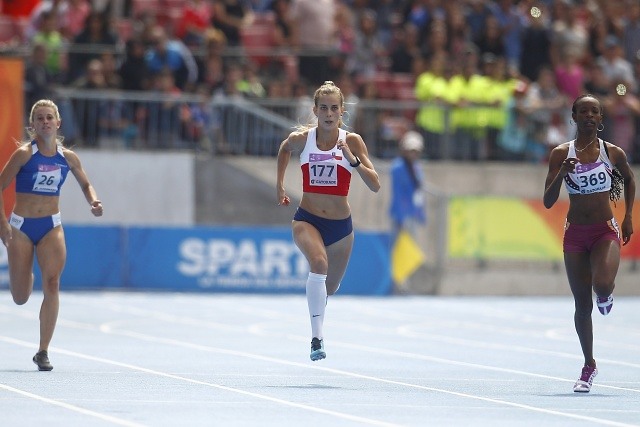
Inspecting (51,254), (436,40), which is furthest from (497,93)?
(51,254)

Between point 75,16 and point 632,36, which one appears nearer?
point 75,16

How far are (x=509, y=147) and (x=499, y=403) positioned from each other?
16.9 m

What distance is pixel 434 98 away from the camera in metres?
26.8

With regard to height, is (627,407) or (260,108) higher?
(260,108)

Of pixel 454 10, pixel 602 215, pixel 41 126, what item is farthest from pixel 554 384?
pixel 454 10

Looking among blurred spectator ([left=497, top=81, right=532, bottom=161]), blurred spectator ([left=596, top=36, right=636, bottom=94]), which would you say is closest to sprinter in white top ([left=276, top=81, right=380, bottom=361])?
blurred spectator ([left=497, top=81, right=532, bottom=161])

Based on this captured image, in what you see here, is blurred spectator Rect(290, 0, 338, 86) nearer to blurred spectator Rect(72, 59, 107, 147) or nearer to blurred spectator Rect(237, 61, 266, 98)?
blurred spectator Rect(237, 61, 266, 98)

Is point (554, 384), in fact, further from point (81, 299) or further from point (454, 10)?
point (454, 10)

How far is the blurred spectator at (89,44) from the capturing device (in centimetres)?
2545

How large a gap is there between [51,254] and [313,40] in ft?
48.0

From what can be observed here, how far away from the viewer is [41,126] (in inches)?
516

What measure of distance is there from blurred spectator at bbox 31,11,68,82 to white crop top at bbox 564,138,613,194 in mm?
14672

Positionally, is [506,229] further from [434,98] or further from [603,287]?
[603,287]

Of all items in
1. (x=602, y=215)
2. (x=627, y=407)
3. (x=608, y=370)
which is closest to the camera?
(x=627, y=407)
